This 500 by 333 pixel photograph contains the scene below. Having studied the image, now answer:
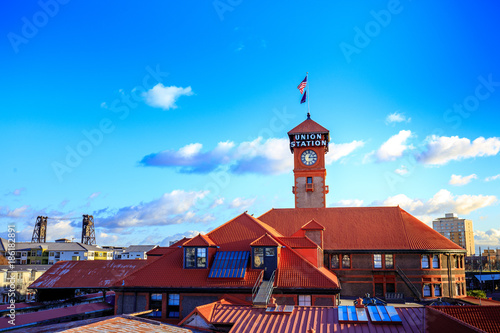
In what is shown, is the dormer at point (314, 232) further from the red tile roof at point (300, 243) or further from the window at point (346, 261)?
the red tile roof at point (300, 243)

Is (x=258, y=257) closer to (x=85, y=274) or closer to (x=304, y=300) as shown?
(x=304, y=300)

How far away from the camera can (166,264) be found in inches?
1431

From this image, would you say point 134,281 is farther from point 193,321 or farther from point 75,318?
point 193,321

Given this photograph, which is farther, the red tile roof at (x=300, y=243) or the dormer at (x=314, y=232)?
the dormer at (x=314, y=232)

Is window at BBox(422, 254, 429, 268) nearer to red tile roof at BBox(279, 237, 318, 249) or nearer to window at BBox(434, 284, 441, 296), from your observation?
window at BBox(434, 284, 441, 296)

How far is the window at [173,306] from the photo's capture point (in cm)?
3334

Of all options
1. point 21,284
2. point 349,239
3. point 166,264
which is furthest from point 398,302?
point 21,284

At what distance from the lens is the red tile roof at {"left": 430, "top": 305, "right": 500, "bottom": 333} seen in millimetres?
17859

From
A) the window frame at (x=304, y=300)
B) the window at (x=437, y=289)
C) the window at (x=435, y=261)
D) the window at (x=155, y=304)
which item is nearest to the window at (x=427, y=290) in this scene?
the window at (x=437, y=289)

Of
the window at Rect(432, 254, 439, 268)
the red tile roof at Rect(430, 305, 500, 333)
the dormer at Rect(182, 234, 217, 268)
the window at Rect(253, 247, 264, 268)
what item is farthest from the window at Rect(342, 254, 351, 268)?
the red tile roof at Rect(430, 305, 500, 333)

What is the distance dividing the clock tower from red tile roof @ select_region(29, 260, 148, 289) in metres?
23.8

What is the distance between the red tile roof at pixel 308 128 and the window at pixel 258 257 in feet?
98.9

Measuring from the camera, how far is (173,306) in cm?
3350

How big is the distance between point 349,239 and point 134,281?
24.6m
